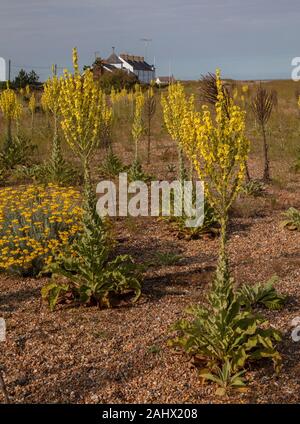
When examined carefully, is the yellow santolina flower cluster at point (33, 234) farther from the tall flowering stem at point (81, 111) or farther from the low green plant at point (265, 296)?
the low green plant at point (265, 296)

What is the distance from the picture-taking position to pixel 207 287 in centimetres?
708

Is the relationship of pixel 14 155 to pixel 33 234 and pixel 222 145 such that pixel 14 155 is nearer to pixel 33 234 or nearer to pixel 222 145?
pixel 33 234

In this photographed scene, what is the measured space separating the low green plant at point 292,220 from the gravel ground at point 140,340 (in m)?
0.62

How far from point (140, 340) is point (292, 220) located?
514cm

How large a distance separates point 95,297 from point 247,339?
2.34 meters

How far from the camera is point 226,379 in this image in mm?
4641

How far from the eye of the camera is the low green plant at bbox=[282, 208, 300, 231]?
9.53 metres

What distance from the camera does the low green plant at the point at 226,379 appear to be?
455 centimetres

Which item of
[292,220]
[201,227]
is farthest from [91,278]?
[292,220]

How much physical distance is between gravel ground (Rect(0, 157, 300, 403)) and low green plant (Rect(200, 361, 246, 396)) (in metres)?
0.07

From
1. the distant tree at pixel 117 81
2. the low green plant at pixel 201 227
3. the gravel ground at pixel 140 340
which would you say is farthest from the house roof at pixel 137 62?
the gravel ground at pixel 140 340

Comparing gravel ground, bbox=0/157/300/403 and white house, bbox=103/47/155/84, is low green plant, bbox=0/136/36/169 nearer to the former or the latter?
gravel ground, bbox=0/157/300/403

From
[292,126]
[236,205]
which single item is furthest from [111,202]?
[292,126]

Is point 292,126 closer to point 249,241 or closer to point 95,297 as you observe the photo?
point 249,241
